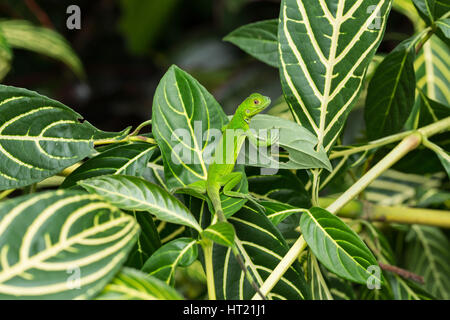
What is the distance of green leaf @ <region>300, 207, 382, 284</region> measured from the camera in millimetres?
455

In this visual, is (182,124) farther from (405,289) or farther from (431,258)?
(431,258)

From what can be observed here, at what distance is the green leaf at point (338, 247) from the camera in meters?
0.46

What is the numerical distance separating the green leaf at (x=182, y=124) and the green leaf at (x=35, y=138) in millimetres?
83

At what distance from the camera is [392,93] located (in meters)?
0.66

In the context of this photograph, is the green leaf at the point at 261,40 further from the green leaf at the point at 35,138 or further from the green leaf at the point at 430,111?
the green leaf at the point at 35,138

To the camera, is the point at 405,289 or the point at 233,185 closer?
the point at 233,185

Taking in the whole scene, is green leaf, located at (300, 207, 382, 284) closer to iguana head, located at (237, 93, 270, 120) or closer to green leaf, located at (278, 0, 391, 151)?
green leaf, located at (278, 0, 391, 151)

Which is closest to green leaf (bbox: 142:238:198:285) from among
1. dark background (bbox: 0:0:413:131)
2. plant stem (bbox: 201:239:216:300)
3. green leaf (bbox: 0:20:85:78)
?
plant stem (bbox: 201:239:216:300)

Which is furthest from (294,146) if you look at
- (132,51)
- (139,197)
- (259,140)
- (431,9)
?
(132,51)

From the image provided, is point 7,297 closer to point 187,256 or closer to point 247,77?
point 187,256

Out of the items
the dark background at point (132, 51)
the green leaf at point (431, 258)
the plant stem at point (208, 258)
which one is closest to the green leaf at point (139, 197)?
the plant stem at point (208, 258)

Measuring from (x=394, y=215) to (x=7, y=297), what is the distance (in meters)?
0.61

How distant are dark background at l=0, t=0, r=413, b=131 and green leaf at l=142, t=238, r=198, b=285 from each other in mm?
1438

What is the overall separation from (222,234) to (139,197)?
0.09m
